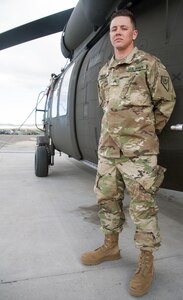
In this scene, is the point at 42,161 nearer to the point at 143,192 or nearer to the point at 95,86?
the point at 95,86

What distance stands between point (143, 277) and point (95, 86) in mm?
1973

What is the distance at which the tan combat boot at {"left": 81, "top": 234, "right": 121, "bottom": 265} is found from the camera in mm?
2430

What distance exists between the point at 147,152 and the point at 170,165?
43 centimetres

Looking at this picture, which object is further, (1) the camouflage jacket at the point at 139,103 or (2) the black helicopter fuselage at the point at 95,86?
(2) the black helicopter fuselage at the point at 95,86

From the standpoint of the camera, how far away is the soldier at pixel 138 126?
213cm

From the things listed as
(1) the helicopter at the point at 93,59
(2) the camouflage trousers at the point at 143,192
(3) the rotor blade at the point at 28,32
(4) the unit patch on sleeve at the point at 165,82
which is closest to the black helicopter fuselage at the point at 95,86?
(1) the helicopter at the point at 93,59

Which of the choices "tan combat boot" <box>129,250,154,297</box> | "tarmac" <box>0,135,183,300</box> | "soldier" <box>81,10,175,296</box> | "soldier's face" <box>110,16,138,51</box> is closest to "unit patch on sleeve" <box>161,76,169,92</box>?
"soldier" <box>81,10,175,296</box>

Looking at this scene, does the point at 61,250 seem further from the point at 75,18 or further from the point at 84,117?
the point at 75,18

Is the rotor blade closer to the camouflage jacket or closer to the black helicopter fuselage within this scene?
the black helicopter fuselage

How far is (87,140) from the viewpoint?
3824 mm

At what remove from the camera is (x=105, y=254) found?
246 centimetres

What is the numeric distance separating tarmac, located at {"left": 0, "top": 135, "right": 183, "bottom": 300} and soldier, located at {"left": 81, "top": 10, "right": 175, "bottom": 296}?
0.69 feet

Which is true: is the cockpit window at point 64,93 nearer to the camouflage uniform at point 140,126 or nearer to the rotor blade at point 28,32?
the rotor blade at point 28,32

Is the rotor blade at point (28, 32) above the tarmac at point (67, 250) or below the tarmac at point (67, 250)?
above
